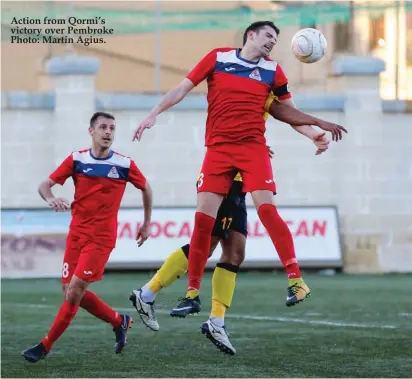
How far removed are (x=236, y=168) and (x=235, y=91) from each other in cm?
53

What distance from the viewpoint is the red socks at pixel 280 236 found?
941 centimetres

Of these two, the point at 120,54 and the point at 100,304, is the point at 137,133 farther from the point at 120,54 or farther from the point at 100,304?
the point at 120,54

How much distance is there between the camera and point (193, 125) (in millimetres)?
21172

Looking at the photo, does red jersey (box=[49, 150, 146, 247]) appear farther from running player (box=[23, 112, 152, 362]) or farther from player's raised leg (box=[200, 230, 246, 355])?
player's raised leg (box=[200, 230, 246, 355])

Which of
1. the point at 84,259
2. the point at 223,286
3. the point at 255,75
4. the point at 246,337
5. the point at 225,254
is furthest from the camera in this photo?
the point at 246,337

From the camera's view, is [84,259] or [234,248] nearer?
[234,248]

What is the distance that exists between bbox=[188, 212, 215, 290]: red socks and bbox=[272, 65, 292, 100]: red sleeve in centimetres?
100

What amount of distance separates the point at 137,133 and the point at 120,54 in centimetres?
1388

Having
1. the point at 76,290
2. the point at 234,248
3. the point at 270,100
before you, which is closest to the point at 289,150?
the point at 76,290

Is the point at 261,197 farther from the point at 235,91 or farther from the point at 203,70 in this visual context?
the point at 203,70

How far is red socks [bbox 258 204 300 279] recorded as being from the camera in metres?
9.41

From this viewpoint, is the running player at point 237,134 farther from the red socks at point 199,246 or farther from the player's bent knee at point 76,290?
the player's bent knee at point 76,290

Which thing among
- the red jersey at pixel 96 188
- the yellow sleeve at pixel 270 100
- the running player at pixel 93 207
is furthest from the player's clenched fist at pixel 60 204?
the yellow sleeve at pixel 270 100

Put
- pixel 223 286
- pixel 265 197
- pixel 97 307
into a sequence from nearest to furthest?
pixel 265 197, pixel 223 286, pixel 97 307
